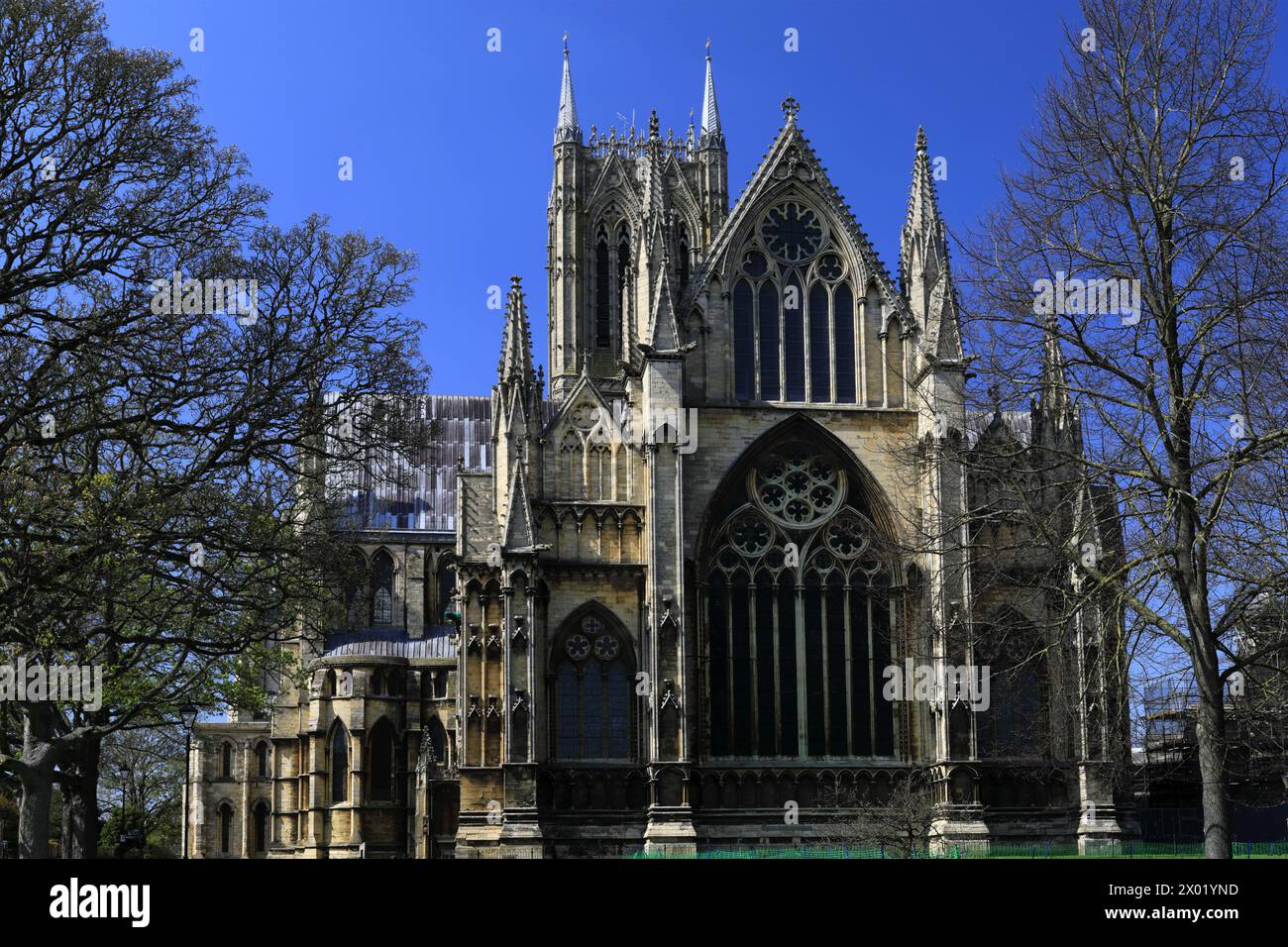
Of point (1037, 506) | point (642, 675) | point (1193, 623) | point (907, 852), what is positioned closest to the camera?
point (1193, 623)

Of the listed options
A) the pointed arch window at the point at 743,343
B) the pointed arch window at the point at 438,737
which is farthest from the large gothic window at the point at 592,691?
the pointed arch window at the point at 438,737

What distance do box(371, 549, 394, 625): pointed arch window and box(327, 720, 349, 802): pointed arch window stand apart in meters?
6.17

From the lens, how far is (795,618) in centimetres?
4269

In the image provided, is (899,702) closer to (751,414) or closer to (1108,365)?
(751,414)

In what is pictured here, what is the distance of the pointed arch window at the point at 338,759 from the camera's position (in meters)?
59.0

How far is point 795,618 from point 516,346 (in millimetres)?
10159

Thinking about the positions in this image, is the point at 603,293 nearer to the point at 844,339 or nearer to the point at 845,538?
the point at 844,339

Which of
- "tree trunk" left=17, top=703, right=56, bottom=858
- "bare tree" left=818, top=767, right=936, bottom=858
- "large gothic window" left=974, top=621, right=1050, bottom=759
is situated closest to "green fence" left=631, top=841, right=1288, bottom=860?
"bare tree" left=818, top=767, right=936, bottom=858

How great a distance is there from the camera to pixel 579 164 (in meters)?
72.4

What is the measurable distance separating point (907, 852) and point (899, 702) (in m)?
6.00

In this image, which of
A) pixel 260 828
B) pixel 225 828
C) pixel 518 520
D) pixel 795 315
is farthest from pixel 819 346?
pixel 225 828

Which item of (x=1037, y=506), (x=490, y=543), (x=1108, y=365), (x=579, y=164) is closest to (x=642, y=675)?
(x=490, y=543)

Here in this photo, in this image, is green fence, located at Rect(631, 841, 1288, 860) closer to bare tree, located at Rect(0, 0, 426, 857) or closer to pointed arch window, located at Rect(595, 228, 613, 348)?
bare tree, located at Rect(0, 0, 426, 857)

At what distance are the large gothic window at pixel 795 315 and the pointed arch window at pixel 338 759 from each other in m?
23.4
